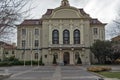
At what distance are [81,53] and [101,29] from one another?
10942 millimetres

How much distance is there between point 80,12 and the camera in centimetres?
9825

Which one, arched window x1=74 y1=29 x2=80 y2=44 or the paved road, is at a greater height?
arched window x1=74 y1=29 x2=80 y2=44

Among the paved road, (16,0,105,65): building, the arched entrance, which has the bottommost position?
the paved road

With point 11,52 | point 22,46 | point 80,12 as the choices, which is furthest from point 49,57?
point 11,52

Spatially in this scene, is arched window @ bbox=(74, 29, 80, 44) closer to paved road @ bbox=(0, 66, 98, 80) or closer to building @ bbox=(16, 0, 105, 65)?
building @ bbox=(16, 0, 105, 65)

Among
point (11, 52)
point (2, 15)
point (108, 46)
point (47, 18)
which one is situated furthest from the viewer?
point (11, 52)

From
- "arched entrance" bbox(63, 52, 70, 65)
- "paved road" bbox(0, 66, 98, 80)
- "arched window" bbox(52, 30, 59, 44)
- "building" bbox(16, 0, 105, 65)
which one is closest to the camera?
"paved road" bbox(0, 66, 98, 80)

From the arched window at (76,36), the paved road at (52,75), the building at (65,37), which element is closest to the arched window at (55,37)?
the building at (65,37)

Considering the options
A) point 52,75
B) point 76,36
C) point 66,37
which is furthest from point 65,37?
point 52,75

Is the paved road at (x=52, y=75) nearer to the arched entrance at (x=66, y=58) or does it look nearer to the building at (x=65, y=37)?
the building at (x=65, y=37)

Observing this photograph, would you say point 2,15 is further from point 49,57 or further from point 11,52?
point 11,52

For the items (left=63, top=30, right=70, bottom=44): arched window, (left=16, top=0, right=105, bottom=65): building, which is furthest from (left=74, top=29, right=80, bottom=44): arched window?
(left=63, top=30, right=70, bottom=44): arched window

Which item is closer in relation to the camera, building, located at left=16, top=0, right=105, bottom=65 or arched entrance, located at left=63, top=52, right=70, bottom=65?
building, located at left=16, top=0, right=105, bottom=65

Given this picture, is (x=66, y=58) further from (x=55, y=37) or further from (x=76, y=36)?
(x=76, y=36)
